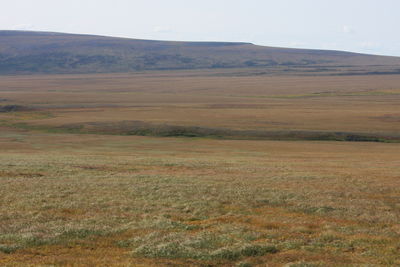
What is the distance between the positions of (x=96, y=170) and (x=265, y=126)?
1789 inches

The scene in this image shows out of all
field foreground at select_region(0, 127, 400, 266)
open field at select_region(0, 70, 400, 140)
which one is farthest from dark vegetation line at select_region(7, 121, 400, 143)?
field foreground at select_region(0, 127, 400, 266)

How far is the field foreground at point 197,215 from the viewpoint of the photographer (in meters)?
13.2

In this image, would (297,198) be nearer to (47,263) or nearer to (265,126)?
(47,263)

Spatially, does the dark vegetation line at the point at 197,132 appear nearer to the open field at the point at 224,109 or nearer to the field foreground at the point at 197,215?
the open field at the point at 224,109

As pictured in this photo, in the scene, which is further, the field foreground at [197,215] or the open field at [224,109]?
the open field at [224,109]

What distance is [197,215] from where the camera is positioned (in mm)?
17625

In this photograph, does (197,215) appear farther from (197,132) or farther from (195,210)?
(197,132)

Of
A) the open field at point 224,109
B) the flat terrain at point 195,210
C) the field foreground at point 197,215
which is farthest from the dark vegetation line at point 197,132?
the field foreground at point 197,215

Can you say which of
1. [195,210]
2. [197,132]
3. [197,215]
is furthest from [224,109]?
[197,215]

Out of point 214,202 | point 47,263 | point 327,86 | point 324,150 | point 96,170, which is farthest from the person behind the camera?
point 327,86

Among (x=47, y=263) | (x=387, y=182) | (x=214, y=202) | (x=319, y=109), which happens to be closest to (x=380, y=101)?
(x=319, y=109)

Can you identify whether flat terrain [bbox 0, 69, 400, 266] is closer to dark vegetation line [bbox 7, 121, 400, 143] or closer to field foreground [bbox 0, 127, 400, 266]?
field foreground [bbox 0, 127, 400, 266]

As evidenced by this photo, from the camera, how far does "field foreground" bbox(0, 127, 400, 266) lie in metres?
13.2

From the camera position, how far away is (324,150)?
5106 centimetres
